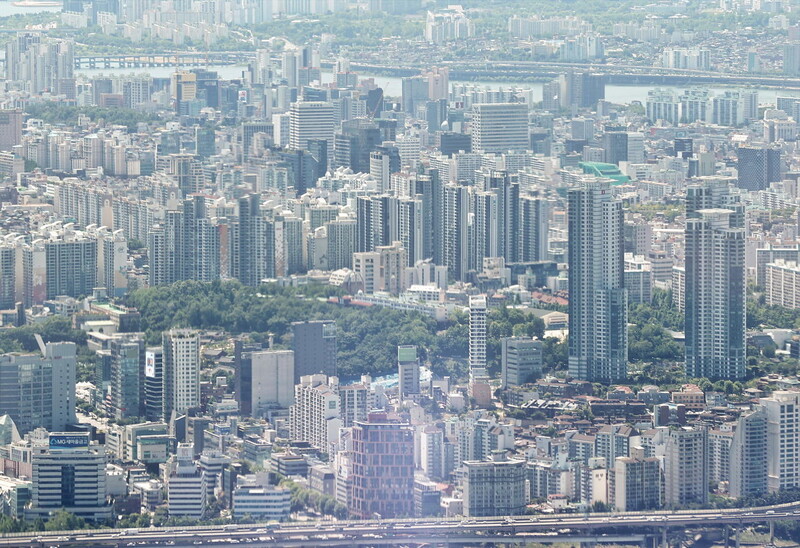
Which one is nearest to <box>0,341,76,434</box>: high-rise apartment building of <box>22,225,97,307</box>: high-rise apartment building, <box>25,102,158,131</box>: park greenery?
<box>22,225,97,307</box>: high-rise apartment building

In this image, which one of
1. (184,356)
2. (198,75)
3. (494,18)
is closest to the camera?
(184,356)

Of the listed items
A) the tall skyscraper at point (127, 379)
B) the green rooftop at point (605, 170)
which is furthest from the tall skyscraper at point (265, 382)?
the green rooftop at point (605, 170)

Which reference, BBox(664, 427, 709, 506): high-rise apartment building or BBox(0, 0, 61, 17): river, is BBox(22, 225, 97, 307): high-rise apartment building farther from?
BBox(0, 0, 61, 17): river

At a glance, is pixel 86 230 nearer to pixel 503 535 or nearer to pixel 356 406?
pixel 356 406

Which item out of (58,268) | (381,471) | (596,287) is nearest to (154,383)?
(381,471)

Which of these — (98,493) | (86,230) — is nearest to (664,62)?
(86,230)

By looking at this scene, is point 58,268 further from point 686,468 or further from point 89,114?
point 89,114
